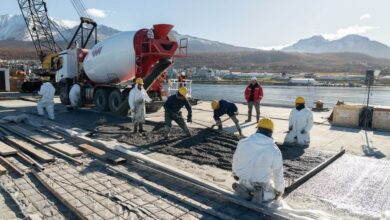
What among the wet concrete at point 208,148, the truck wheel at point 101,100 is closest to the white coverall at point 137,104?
the wet concrete at point 208,148

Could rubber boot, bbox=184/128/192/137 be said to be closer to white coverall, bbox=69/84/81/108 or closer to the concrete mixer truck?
the concrete mixer truck

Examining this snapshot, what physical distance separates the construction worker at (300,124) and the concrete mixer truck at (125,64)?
5580mm

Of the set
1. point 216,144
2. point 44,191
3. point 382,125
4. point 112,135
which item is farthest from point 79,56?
point 382,125

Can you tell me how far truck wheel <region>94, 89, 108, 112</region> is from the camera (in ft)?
41.3

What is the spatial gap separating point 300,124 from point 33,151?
5.62 m

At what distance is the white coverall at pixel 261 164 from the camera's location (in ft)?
12.3

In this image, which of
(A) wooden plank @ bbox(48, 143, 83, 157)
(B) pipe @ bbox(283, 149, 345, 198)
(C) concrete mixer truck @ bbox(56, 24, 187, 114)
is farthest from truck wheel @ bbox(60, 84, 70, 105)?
(B) pipe @ bbox(283, 149, 345, 198)

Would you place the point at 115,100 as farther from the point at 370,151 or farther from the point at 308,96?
the point at 308,96

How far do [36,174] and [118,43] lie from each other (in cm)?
752

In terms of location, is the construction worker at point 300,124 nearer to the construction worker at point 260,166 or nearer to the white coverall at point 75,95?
the construction worker at point 260,166

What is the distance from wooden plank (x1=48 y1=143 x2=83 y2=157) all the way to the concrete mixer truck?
454 centimetres

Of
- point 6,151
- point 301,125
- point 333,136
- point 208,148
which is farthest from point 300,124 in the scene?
point 6,151

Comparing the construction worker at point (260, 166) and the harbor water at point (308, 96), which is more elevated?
the construction worker at point (260, 166)

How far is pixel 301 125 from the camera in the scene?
7.18m
